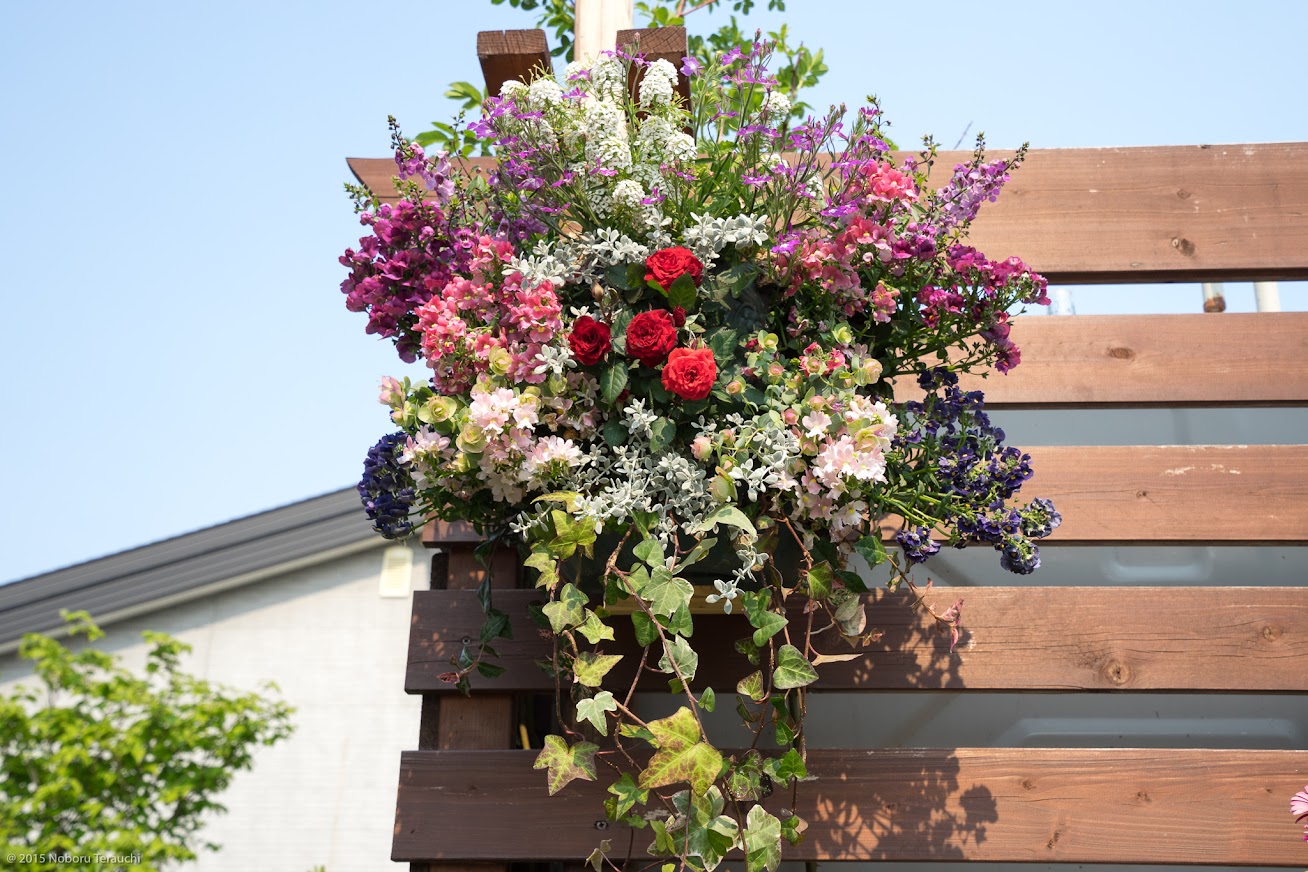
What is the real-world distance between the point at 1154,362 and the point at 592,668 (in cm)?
106

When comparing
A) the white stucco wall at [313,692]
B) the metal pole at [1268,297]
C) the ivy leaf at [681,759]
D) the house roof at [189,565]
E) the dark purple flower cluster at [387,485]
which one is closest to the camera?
the ivy leaf at [681,759]

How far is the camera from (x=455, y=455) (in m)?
1.11

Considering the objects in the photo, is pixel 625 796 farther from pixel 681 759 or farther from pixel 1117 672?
pixel 1117 672

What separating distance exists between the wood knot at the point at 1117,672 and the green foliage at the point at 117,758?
402 centimetres

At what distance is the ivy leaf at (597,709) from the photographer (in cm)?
102

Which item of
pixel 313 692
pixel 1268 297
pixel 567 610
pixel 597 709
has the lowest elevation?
pixel 597 709

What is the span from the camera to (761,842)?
104 cm

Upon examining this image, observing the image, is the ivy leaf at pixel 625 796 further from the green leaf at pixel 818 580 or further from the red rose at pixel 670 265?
Result: the red rose at pixel 670 265

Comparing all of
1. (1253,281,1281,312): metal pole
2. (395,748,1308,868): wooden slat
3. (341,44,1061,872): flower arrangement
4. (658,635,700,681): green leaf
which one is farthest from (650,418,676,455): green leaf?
(1253,281,1281,312): metal pole

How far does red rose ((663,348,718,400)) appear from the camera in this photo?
1.06 meters

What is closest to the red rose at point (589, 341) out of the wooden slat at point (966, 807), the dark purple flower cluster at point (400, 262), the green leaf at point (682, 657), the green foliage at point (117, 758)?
the dark purple flower cluster at point (400, 262)

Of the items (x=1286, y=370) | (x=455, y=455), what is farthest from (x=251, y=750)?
(x=1286, y=370)

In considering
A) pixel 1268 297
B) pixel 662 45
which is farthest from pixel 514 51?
pixel 1268 297

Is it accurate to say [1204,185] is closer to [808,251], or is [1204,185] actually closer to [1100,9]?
[808,251]
